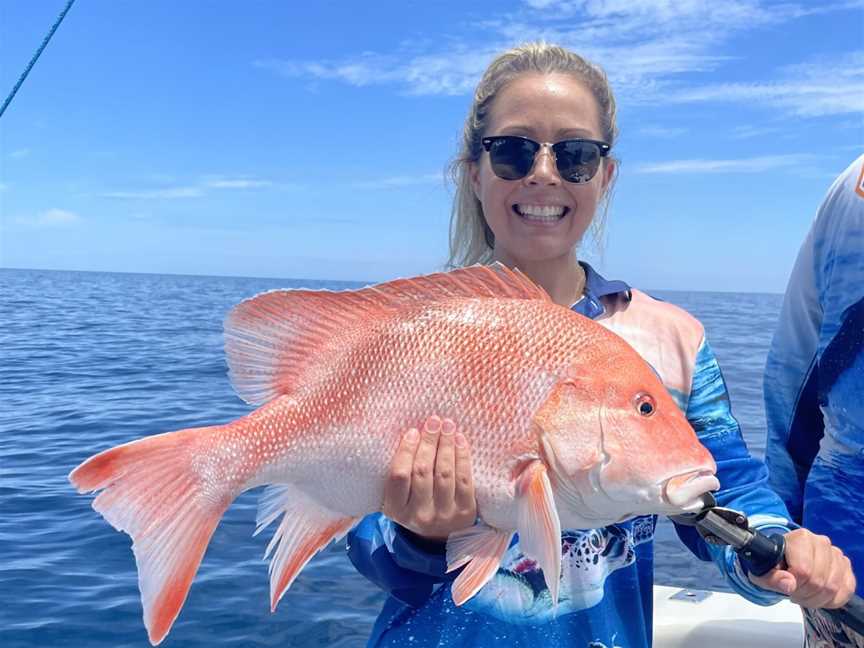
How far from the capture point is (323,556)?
586 centimetres

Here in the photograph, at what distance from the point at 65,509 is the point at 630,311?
19.3 ft

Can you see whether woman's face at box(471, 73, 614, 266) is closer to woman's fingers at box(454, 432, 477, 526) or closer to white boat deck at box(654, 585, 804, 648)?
woman's fingers at box(454, 432, 477, 526)

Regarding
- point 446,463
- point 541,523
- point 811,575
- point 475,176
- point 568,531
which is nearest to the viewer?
point 541,523

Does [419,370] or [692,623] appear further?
[692,623]

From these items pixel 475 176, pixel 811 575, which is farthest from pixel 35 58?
pixel 811 575

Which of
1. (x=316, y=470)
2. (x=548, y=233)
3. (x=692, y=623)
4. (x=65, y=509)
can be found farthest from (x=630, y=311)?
(x=65, y=509)

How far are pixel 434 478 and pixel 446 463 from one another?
4 cm

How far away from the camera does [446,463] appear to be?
1.65 meters

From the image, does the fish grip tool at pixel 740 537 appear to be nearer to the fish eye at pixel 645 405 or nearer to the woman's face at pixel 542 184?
the fish eye at pixel 645 405

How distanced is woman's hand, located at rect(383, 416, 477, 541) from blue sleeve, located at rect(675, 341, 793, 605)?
2.47 feet

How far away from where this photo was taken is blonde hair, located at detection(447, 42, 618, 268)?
230 centimetres

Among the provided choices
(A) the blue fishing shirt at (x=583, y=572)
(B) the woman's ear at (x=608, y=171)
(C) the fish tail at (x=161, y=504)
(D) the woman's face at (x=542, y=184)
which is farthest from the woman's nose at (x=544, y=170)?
(C) the fish tail at (x=161, y=504)

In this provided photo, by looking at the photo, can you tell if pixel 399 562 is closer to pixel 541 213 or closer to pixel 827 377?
pixel 541 213

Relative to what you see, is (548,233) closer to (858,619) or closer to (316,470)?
(316,470)
